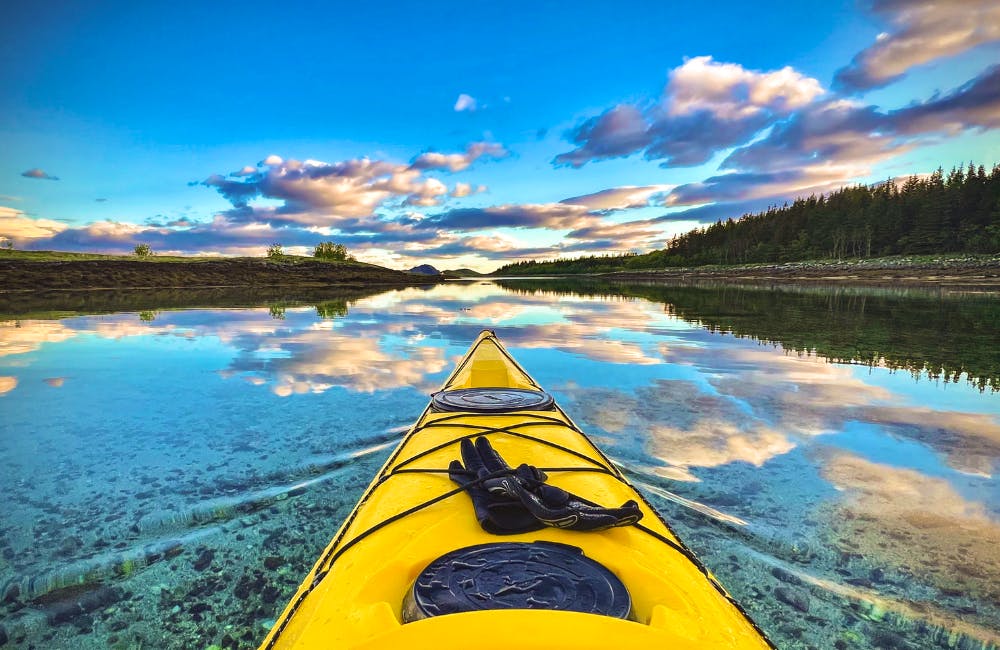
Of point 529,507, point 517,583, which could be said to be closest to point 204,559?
point 529,507

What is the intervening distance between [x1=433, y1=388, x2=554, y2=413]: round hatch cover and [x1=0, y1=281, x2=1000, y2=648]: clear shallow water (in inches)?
37.6

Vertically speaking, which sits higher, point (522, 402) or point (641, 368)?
point (522, 402)

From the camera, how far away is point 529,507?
1848 mm

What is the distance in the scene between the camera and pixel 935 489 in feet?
12.1

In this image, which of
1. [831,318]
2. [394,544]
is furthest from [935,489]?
[831,318]

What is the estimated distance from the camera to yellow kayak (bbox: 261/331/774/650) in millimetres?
1169

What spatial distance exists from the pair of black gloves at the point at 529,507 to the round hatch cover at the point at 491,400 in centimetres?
146

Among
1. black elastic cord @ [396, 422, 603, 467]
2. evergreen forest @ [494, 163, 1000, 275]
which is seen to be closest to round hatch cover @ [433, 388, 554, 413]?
black elastic cord @ [396, 422, 603, 467]

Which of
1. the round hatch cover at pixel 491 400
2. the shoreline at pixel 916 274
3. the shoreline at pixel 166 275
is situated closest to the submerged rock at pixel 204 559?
the round hatch cover at pixel 491 400

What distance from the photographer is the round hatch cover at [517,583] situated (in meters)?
1.38

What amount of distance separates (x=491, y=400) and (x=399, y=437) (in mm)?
1485

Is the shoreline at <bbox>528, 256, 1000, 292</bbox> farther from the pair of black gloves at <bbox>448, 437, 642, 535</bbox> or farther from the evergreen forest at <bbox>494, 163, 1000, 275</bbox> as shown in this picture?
the pair of black gloves at <bbox>448, 437, 642, 535</bbox>

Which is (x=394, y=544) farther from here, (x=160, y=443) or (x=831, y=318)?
(x=831, y=318)

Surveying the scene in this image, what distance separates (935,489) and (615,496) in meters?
3.27
